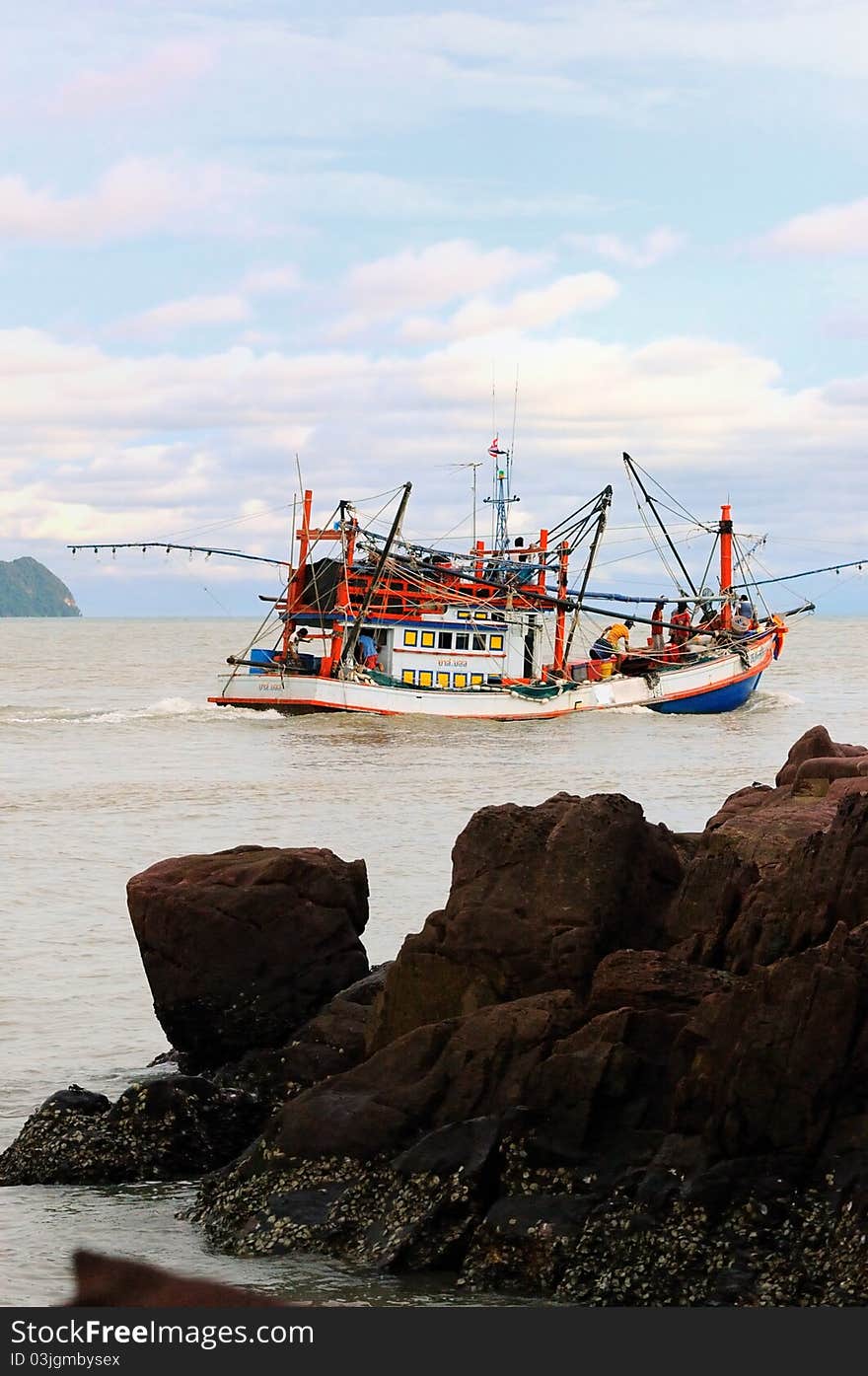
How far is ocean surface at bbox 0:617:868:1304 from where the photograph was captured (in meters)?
10.2

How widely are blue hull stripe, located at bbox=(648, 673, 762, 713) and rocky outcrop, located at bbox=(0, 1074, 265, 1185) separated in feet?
153

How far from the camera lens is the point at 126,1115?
11.4 metres

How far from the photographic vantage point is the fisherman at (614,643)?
5925 centimetres

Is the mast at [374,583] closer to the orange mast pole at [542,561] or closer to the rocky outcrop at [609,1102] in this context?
the orange mast pole at [542,561]

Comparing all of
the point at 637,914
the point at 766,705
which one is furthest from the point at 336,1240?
the point at 766,705

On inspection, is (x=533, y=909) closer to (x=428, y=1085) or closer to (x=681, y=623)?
(x=428, y=1085)

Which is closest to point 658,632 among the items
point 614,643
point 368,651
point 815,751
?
point 614,643

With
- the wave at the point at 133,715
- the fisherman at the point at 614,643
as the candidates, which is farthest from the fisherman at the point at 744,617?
the wave at the point at 133,715

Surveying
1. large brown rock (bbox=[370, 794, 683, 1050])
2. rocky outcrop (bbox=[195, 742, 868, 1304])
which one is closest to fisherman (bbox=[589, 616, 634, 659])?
large brown rock (bbox=[370, 794, 683, 1050])

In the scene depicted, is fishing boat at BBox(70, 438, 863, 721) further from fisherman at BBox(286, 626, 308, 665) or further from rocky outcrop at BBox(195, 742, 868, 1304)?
rocky outcrop at BBox(195, 742, 868, 1304)

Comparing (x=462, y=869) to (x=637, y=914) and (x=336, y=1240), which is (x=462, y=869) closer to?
(x=637, y=914)

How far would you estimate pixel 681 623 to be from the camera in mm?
61906

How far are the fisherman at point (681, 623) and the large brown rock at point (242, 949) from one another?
4727 centimetres

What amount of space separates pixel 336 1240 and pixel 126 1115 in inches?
91.7
